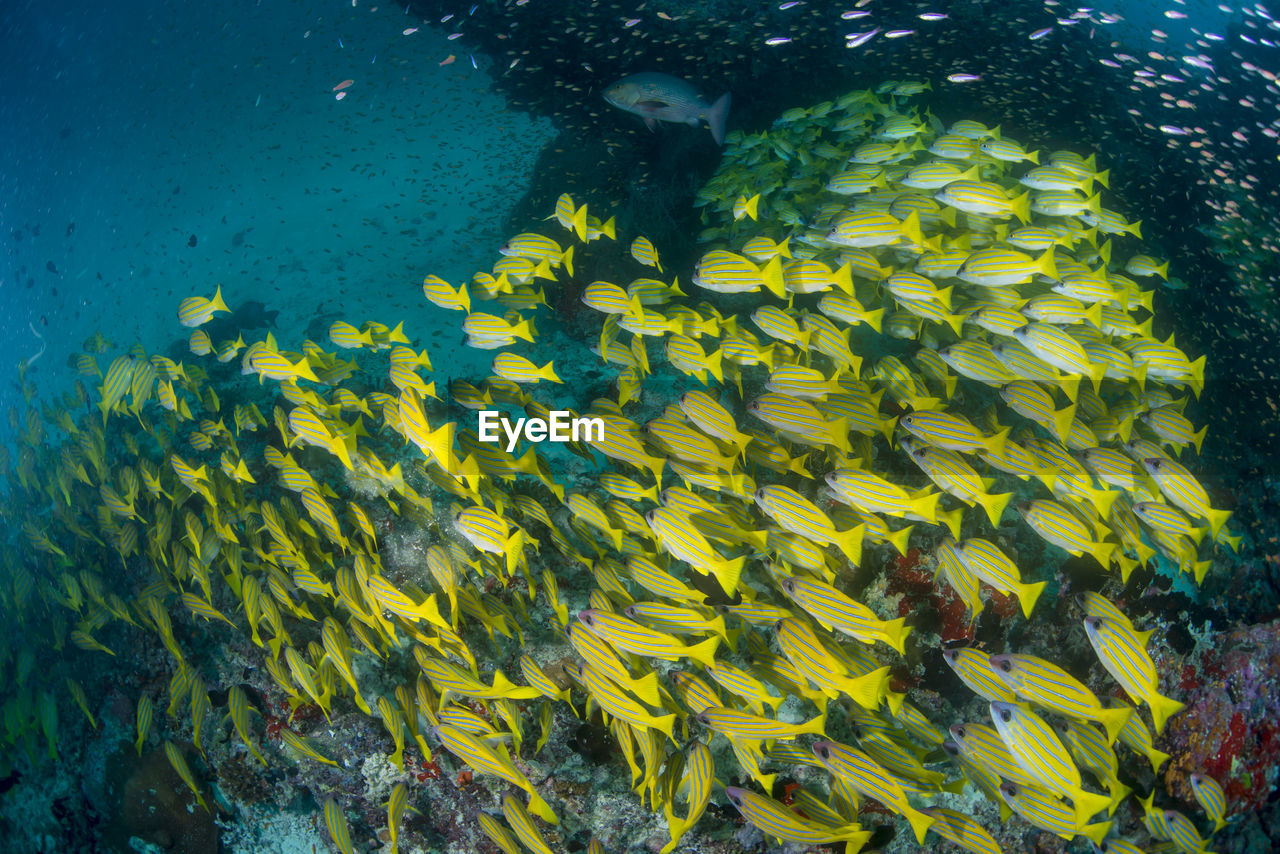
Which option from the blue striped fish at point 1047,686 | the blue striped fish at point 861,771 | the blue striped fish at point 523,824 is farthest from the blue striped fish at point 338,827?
the blue striped fish at point 1047,686

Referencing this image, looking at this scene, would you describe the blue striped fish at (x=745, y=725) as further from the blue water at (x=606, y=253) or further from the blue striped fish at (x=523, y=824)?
the blue water at (x=606, y=253)

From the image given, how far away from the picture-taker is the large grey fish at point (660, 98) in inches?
253

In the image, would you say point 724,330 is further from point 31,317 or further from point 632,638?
point 31,317

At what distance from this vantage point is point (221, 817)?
5.03 m

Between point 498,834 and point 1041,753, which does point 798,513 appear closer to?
point 1041,753

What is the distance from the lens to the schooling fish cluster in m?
2.64

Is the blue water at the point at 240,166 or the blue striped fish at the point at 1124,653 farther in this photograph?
the blue water at the point at 240,166

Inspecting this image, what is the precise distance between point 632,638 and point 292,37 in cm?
5034

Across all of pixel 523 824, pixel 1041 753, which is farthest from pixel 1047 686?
pixel 523 824

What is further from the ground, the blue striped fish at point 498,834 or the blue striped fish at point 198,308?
the blue striped fish at point 198,308

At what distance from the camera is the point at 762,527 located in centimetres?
337

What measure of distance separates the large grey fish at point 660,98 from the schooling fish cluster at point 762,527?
191cm

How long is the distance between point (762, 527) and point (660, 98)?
5592mm

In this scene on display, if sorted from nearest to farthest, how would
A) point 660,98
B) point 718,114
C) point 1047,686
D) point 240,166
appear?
point 1047,686, point 660,98, point 718,114, point 240,166
